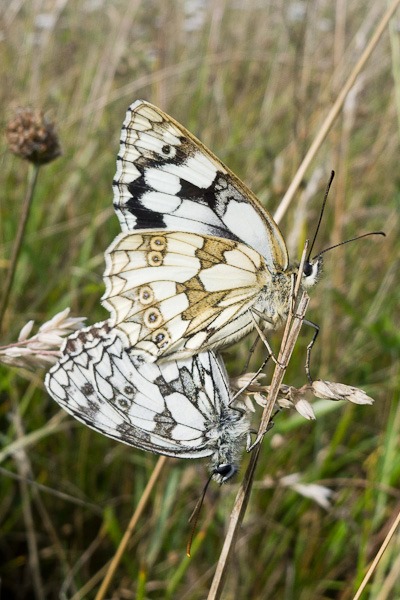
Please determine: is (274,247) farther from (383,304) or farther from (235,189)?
(383,304)

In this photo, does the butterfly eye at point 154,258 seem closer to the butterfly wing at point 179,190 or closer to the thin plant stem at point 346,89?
the butterfly wing at point 179,190

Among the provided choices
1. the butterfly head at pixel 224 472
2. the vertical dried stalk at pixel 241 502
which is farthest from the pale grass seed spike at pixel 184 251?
the vertical dried stalk at pixel 241 502

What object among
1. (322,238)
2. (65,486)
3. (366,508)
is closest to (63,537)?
(65,486)

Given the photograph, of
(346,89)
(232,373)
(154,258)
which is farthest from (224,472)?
(232,373)

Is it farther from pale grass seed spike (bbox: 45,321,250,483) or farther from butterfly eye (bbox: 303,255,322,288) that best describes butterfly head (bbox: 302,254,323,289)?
pale grass seed spike (bbox: 45,321,250,483)

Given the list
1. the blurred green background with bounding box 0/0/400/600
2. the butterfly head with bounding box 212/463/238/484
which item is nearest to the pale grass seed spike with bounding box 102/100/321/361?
the blurred green background with bounding box 0/0/400/600
